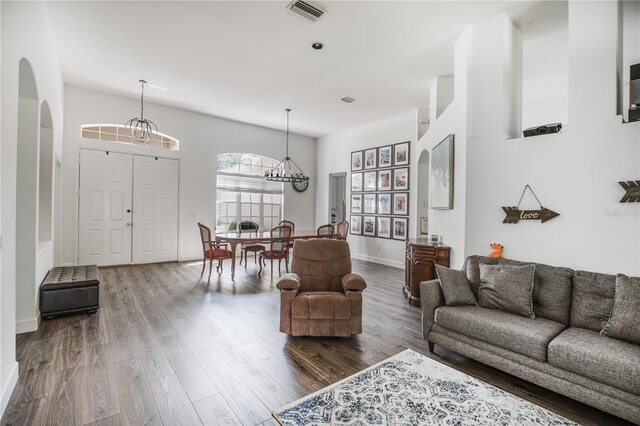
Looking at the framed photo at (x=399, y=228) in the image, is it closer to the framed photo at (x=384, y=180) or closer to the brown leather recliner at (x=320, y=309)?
the framed photo at (x=384, y=180)

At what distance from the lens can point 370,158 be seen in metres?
7.48

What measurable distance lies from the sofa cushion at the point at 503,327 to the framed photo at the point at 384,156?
4858 millimetres

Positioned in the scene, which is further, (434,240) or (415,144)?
(415,144)

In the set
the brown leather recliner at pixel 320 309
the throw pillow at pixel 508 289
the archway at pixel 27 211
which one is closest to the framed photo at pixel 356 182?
the brown leather recliner at pixel 320 309

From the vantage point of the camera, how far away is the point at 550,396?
213cm

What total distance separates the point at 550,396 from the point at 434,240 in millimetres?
2303

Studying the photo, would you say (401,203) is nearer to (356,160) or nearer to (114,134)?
(356,160)

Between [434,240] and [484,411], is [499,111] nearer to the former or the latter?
[434,240]

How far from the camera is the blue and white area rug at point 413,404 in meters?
1.86

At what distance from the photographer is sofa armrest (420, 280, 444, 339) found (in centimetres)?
272

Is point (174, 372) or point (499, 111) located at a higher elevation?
point (499, 111)

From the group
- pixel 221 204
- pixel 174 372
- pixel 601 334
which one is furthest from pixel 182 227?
pixel 601 334

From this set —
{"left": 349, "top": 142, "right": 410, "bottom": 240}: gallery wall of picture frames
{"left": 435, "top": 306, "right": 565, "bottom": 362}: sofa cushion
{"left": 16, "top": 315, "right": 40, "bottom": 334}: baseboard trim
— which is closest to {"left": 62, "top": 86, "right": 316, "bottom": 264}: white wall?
{"left": 349, "top": 142, "right": 410, "bottom": 240}: gallery wall of picture frames

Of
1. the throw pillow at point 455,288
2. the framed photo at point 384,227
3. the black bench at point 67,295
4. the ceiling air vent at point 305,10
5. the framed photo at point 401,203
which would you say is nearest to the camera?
the throw pillow at point 455,288
